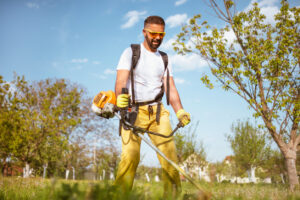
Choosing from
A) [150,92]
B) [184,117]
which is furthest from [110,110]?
[184,117]

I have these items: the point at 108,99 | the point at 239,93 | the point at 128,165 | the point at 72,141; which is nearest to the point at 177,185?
the point at 128,165

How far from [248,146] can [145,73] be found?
27.7 m

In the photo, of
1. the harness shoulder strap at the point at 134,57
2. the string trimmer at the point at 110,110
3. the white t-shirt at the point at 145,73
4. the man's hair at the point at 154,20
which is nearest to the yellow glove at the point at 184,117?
the string trimmer at the point at 110,110

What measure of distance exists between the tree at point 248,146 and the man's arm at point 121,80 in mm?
25767

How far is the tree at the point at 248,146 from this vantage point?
Result: 27.2 meters

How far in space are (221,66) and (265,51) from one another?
174cm

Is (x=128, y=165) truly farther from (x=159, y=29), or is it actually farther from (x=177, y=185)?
(x=159, y=29)

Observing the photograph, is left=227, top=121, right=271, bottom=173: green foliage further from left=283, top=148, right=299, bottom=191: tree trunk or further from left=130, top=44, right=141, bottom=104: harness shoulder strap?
left=130, top=44, right=141, bottom=104: harness shoulder strap

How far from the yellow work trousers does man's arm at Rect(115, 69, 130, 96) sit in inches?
15.2

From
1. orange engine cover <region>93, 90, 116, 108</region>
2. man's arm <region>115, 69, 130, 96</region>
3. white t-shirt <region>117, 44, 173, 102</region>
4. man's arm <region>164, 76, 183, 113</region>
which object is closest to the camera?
orange engine cover <region>93, 90, 116, 108</region>

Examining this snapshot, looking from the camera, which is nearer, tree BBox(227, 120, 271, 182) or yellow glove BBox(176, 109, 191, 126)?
yellow glove BBox(176, 109, 191, 126)

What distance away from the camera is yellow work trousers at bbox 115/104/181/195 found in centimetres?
309

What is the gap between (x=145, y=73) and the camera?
3623 mm

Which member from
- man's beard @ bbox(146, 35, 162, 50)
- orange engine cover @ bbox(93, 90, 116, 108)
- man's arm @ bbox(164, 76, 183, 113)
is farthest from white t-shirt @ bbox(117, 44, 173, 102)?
orange engine cover @ bbox(93, 90, 116, 108)
